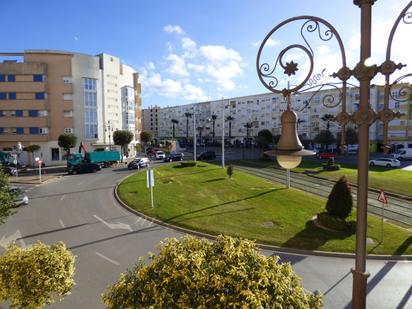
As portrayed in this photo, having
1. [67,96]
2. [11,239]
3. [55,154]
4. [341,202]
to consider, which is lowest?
[11,239]

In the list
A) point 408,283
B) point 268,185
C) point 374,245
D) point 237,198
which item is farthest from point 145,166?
point 408,283

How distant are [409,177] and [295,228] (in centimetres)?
2772

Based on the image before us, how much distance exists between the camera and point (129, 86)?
74.8 metres

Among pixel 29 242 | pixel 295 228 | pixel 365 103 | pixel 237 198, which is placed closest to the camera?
pixel 365 103

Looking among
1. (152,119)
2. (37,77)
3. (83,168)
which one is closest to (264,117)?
(37,77)

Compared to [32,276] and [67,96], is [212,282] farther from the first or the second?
[67,96]

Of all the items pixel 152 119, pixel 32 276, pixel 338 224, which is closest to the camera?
pixel 32 276

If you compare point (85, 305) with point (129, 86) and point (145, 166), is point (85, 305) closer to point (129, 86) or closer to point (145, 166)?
point (145, 166)

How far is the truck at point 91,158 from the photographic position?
157 ft

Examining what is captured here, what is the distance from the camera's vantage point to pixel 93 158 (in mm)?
49906

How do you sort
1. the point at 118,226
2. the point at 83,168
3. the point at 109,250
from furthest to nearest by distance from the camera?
the point at 83,168 → the point at 118,226 → the point at 109,250

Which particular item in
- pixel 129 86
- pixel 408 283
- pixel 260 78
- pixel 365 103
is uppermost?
pixel 129 86

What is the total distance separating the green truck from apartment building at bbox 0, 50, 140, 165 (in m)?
9.82

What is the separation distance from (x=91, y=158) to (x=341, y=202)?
40211 millimetres
